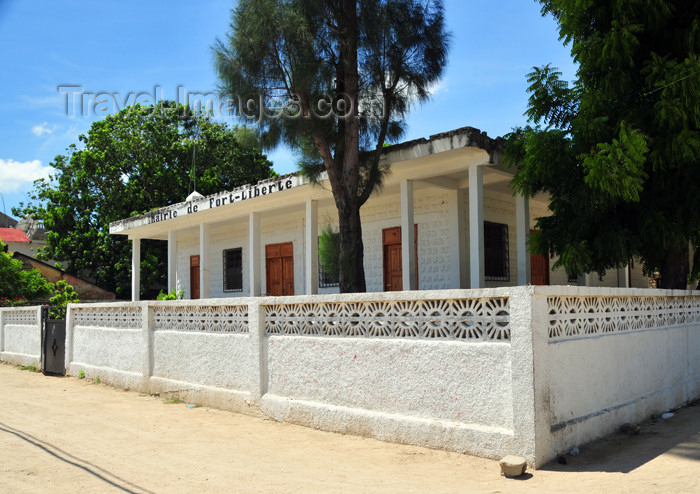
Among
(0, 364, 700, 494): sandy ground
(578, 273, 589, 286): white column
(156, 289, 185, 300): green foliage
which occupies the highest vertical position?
(578, 273, 589, 286): white column

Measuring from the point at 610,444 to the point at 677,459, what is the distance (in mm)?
598

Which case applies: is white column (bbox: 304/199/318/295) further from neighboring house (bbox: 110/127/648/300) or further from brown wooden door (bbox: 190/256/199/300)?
brown wooden door (bbox: 190/256/199/300)

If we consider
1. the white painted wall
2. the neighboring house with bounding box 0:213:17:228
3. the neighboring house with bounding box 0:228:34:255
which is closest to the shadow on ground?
the white painted wall

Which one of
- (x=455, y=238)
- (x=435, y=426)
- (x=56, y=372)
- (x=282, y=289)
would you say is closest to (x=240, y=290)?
(x=282, y=289)

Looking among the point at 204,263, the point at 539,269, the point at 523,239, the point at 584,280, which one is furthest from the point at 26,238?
the point at 523,239

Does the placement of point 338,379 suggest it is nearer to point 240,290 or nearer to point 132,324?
point 132,324

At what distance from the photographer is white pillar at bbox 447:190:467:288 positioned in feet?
39.0

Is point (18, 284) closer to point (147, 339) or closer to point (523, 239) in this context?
point (147, 339)

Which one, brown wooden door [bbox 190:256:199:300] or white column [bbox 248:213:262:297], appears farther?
brown wooden door [bbox 190:256:199:300]

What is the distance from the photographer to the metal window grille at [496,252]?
12.5 meters

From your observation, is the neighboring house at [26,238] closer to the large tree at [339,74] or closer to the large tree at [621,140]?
the large tree at [339,74]

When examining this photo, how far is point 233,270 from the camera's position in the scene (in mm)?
17609

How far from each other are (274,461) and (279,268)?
11079mm

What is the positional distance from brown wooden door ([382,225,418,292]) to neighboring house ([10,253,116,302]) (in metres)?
16.1
